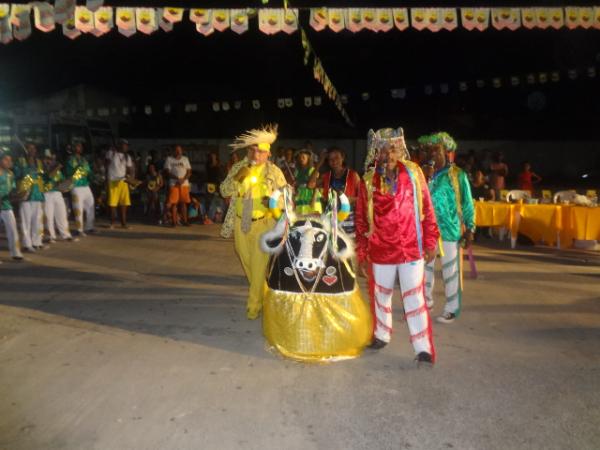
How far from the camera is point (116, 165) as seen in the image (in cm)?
1342

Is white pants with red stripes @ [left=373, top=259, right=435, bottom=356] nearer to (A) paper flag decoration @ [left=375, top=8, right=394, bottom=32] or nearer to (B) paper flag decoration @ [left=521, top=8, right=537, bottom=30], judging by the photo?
(A) paper flag decoration @ [left=375, top=8, right=394, bottom=32]

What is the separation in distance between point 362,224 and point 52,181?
838 cm

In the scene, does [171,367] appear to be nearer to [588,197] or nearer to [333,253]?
[333,253]

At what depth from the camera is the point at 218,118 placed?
28.9 m

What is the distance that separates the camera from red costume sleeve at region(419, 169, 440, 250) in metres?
5.17

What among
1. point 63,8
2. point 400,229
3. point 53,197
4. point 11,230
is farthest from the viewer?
point 53,197

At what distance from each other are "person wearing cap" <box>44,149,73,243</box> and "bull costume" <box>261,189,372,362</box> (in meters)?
7.78

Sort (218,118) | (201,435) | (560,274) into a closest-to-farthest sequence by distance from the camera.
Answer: (201,435), (560,274), (218,118)

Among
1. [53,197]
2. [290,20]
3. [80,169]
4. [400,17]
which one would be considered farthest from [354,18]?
[53,197]

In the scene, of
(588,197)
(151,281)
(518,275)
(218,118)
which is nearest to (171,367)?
(151,281)

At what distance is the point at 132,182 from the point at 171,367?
9.80 m

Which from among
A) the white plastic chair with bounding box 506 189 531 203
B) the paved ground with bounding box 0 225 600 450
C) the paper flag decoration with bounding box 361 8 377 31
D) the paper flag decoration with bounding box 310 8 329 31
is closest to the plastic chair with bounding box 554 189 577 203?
the white plastic chair with bounding box 506 189 531 203

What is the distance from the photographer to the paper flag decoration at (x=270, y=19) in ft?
33.7

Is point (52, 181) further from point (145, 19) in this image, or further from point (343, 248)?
point (343, 248)
